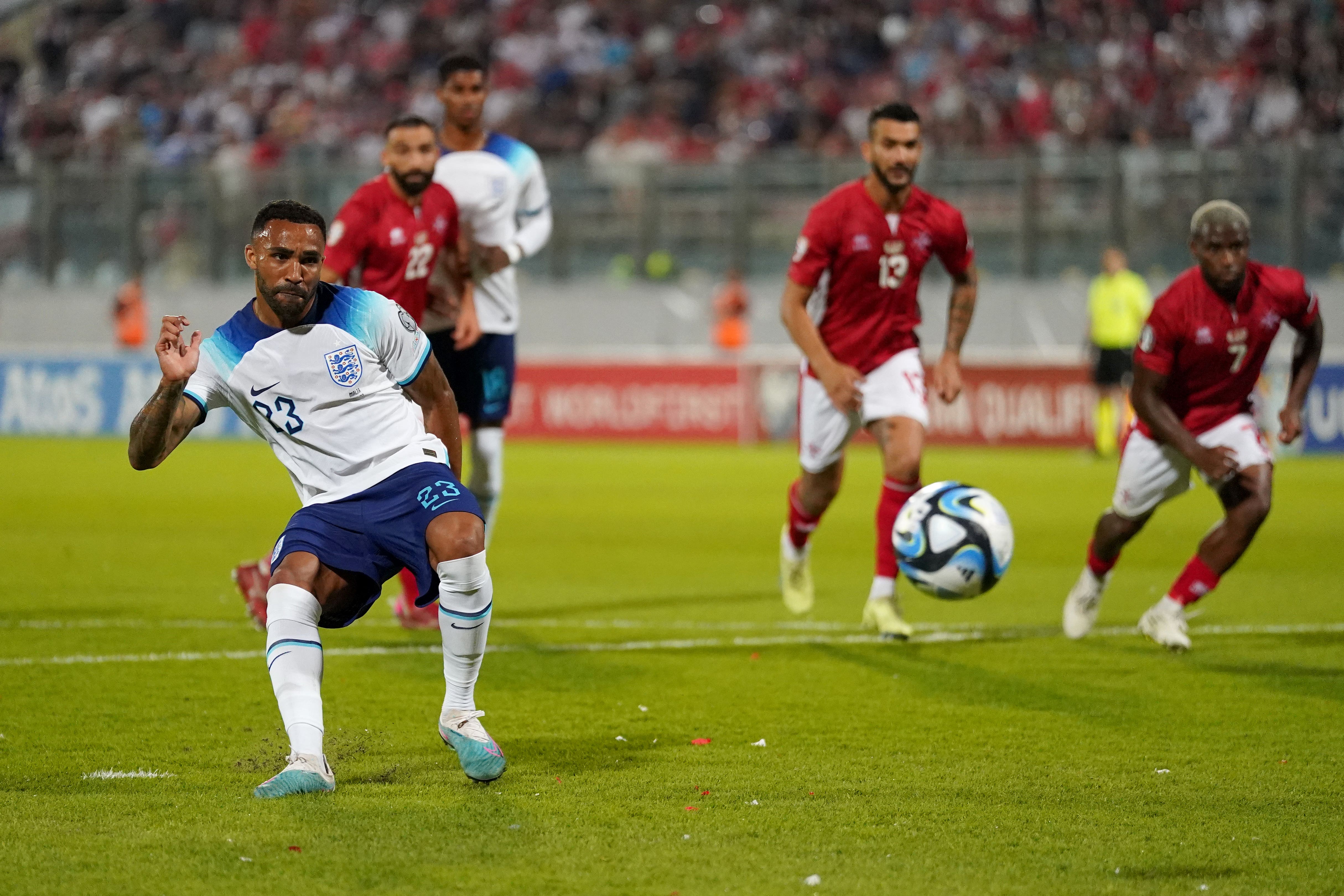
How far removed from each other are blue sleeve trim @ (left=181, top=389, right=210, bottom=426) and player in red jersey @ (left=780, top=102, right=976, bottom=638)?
11.2 feet

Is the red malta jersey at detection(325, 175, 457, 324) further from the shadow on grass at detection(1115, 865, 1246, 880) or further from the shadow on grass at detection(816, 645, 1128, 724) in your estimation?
the shadow on grass at detection(1115, 865, 1246, 880)

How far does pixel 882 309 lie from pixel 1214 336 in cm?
146

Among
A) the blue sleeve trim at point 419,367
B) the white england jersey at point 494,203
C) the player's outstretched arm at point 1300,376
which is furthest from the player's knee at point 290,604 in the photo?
the player's outstretched arm at point 1300,376

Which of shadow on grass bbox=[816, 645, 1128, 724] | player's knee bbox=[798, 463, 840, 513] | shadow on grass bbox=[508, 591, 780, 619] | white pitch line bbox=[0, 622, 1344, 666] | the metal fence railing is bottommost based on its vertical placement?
shadow on grass bbox=[508, 591, 780, 619]

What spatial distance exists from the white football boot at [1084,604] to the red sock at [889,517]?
0.79 m

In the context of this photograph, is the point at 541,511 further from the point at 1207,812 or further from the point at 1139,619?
the point at 1207,812

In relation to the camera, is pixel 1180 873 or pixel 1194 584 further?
pixel 1194 584

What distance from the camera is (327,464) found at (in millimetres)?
4988

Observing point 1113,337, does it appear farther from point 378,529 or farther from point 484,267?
point 378,529

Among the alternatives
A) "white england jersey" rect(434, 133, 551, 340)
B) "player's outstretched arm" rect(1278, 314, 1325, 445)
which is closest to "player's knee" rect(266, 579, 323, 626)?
"white england jersey" rect(434, 133, 551, 340)

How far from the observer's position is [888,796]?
471 centimetres

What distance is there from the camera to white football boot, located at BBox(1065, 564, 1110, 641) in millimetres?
7629

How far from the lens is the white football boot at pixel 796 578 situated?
8.41 metres

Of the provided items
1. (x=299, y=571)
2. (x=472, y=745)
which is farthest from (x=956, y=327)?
(x=299, y=571)
